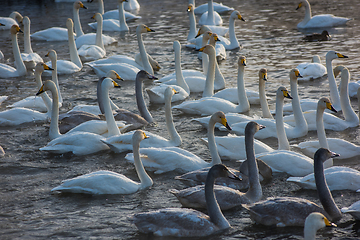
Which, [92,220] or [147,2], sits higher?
[147,2]

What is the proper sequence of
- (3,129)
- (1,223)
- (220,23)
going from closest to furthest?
(1,223)
(3,129)
(220,23)

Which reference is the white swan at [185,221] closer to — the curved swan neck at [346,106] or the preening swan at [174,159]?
the preening swan at [174,159]

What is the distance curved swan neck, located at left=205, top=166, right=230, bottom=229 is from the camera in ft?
17.0

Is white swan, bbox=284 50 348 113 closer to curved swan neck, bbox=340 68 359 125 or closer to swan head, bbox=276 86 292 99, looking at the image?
curved swan neck, bbox=340 68 359 125

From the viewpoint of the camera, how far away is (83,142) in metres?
7.68

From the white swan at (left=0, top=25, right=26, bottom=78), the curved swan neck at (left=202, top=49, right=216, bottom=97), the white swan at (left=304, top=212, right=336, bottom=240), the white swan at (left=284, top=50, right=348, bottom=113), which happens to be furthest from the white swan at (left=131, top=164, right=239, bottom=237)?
the white swan at (left=0, top=25, right=26, bottom=78)

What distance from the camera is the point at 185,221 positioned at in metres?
5.15

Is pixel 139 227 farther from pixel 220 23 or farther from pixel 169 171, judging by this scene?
pixel 220 23

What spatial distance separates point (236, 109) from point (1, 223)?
532cm

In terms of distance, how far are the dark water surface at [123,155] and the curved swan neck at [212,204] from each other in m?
0.15

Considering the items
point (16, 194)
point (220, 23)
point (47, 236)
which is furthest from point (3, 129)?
point (220, 23)

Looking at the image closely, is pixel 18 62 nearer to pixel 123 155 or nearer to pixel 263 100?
pixel 123 155

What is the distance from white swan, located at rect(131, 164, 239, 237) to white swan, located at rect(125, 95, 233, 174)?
156cm

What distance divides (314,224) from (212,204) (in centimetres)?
124
